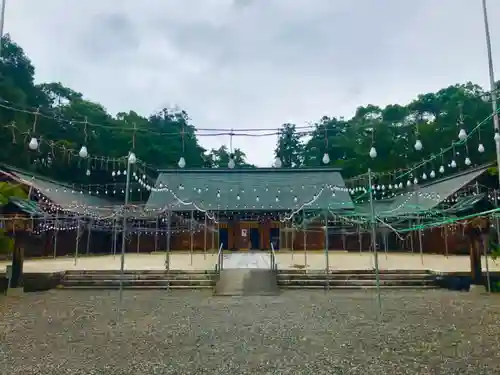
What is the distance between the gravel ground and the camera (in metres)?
4.02

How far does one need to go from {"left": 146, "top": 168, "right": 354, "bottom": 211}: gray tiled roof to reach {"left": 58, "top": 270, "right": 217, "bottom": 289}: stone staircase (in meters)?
11.1

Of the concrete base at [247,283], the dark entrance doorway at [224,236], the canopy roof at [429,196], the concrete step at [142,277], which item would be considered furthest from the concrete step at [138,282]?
the dark entrance doorway at [224,236]

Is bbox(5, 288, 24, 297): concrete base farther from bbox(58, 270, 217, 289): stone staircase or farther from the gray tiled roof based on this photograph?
the gray tiled roof

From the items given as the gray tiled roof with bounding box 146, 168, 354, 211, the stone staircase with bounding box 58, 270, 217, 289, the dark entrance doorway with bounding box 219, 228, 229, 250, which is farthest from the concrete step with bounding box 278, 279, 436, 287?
the dark entrance doorway with bounding box 219, 228, 229, 250

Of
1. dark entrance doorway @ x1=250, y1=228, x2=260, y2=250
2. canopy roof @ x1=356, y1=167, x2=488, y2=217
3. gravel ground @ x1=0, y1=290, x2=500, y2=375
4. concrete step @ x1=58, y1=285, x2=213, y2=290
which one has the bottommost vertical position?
gravel ground @ x1=0, y1=290, x2=500, y2=375

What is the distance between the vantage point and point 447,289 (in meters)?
9.92

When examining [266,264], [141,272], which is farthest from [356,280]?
[141,272]

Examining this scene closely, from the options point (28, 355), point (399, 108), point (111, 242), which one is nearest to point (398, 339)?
point (28, 355)

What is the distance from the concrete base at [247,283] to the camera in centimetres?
951

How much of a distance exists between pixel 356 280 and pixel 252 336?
605 centimetres

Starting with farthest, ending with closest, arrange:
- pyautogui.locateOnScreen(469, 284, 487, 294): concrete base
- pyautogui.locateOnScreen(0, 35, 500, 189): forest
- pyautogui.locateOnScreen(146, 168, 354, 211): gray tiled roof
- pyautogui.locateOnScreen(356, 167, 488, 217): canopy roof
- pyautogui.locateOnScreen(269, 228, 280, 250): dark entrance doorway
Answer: pyautogui.locateOnScreen(269, 228, 280, 250): dark entrance doorway → pyautogui.locateOnScreen(146, 168, 354, 211): gray tiled roof → pyautogui.locateOnScreen(0, 35, 500, 189): forest → pyautogui.locateOnScreen(356, 167, 488, 217): canopy roof → pyautogui.locateOnScreen(469, 284, 487, 294): concrete base

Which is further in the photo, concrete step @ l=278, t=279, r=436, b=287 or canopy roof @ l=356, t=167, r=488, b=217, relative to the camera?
canopy roof @ l=356, t=167, r=488, b=217

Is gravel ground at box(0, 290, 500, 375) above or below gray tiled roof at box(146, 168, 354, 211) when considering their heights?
below

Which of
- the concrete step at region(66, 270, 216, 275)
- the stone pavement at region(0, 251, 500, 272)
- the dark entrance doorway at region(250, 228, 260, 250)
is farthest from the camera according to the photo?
the dark entrance doorway at region(250, 228, 260, 250)
